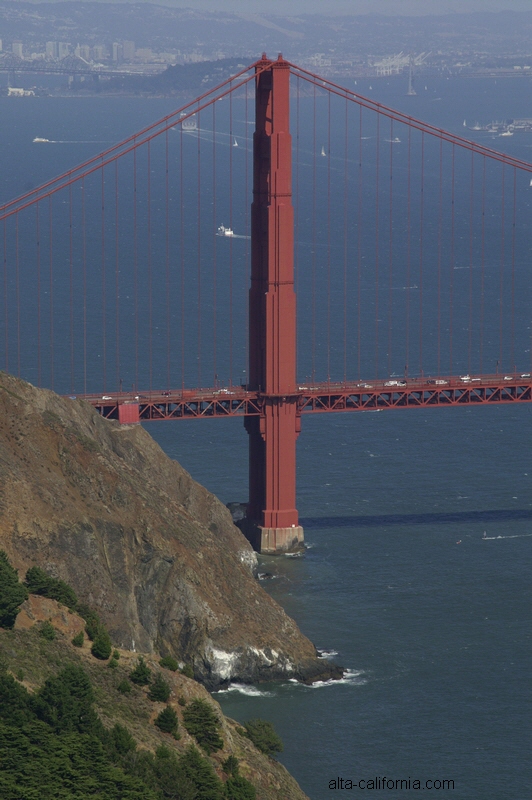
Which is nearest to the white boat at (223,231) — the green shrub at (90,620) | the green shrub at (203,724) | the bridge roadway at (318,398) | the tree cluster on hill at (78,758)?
the bridge roadway at (318,398)

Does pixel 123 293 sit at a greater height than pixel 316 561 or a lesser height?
greater

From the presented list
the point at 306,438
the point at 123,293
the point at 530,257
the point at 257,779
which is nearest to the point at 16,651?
the point at 257,779

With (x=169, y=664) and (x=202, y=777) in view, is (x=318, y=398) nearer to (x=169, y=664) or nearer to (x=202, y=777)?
(x=169, y=664)

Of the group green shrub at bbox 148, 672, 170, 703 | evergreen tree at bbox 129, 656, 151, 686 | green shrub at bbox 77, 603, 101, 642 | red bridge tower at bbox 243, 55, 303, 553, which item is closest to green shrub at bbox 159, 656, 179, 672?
evergreen tree at bbox 129, 656, 151, 686

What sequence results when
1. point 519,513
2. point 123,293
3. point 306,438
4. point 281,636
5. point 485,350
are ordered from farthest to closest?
1. point 123,293
2. point 485,350
3. point 306,438
4. point 519,513
5. point 281,636

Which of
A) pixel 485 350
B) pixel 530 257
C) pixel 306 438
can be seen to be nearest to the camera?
pixel 306 438

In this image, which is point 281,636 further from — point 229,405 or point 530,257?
point 530,257

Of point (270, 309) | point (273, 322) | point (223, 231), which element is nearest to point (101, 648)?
point (273, 322)
